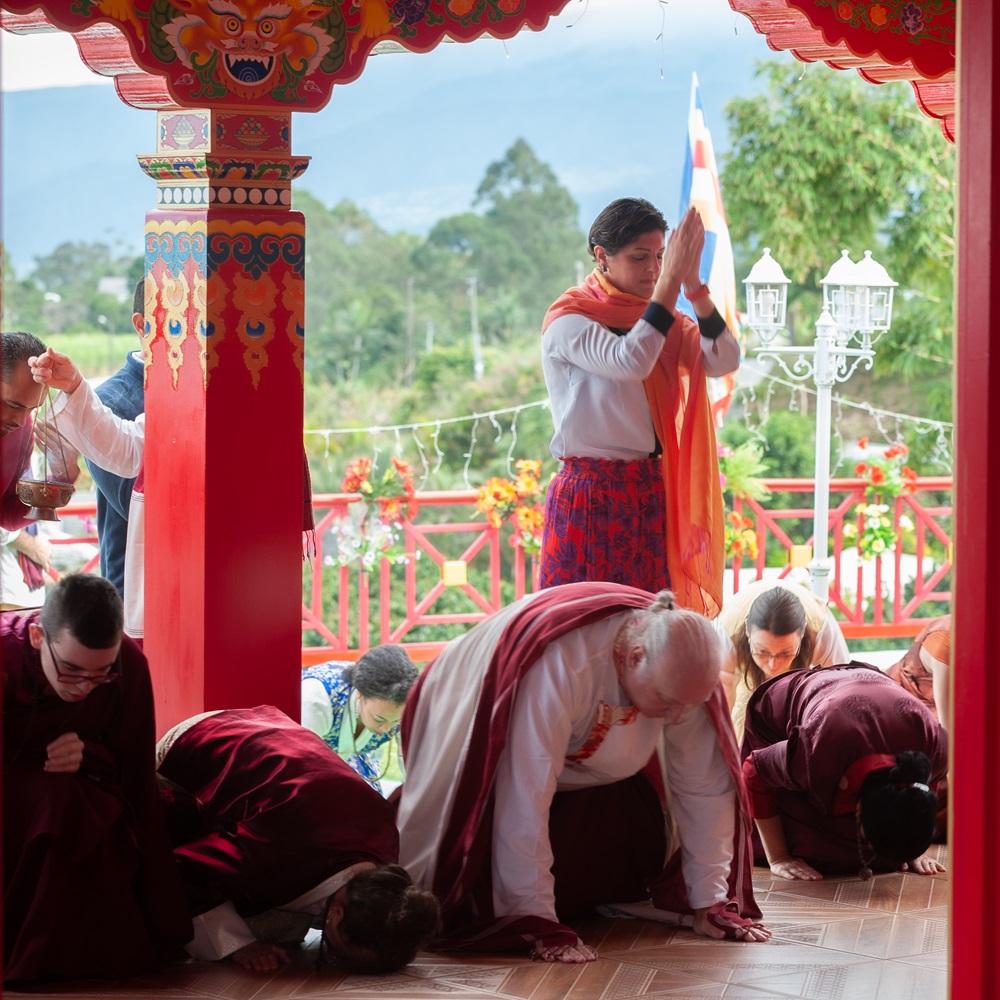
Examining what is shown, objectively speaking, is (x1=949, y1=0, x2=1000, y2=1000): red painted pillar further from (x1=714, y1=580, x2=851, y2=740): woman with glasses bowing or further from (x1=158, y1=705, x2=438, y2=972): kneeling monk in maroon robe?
(x1=714, y1=580, x2=851, y2=740): woman with glasses bowing

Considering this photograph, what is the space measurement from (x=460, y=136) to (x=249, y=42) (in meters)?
16.3

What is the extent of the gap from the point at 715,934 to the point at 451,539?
11096 mm

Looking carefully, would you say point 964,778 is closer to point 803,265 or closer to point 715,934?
point 715,934

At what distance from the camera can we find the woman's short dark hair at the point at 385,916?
10.1ft

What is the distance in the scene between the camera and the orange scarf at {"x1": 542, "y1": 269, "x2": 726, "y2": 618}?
4094 millimetres

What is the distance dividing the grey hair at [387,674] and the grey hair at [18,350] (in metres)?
1.27

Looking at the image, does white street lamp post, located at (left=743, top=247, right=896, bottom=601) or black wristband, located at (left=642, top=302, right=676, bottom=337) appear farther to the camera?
white street lamp post, located at (left=743, top=247, right=896, bottom=601)

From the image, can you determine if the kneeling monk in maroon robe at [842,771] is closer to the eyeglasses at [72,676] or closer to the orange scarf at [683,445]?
the orange scarf at [683,445]

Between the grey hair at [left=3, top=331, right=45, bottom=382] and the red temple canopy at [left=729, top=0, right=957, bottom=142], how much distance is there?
7.45 feet

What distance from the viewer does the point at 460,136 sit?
19.8m

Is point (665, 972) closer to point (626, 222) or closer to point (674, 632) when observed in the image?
point (674, 632)

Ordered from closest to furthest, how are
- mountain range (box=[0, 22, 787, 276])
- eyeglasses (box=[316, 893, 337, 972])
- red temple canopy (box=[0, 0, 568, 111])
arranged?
eyeglasses (box=[316, 893, 337, 972])
red temple canopy (box=[0, 0, 568, 111])
mountain range (box=[0, 22, 787, 276])

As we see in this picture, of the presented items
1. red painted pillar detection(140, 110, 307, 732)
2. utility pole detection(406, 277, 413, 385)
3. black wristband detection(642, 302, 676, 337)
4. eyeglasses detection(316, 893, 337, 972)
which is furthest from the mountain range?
eyeglasses detection(316, 893, 337, 972)

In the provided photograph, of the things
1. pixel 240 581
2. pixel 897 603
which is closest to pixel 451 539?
pixel 897 603
